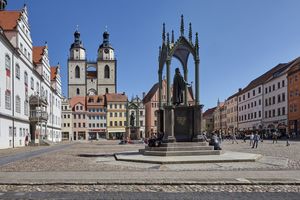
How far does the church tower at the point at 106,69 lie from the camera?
425ft

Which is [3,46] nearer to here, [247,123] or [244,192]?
[244,192]

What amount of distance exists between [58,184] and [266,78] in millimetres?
78182

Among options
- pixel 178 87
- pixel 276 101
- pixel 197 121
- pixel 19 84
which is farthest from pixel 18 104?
pixel 276 101

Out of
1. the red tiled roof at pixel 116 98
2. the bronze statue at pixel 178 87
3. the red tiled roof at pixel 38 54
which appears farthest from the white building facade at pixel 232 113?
the bronze statue at pixel 178 87

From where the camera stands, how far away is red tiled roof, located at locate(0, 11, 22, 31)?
45.2 m

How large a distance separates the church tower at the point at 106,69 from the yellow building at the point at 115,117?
16.5 metres

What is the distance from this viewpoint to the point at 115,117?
113 m

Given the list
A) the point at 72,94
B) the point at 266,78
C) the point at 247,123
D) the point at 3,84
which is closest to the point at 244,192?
the point at 3,84

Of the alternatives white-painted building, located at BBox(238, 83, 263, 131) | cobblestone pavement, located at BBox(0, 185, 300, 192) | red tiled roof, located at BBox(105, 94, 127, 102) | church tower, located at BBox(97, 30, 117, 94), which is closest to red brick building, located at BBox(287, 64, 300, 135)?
white-painted building, located at BBox(238, 83, 263, 131)

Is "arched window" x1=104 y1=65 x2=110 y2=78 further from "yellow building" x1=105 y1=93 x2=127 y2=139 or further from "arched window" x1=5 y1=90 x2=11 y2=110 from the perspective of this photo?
"arched window" x1=5 y1=90 x2=11 y2=110

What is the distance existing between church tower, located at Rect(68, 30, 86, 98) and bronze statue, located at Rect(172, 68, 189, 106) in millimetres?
109807

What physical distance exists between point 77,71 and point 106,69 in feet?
33.5

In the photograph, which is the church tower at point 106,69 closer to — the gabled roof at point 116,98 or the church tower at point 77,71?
the church tower at point 77,71

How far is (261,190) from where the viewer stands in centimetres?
963
